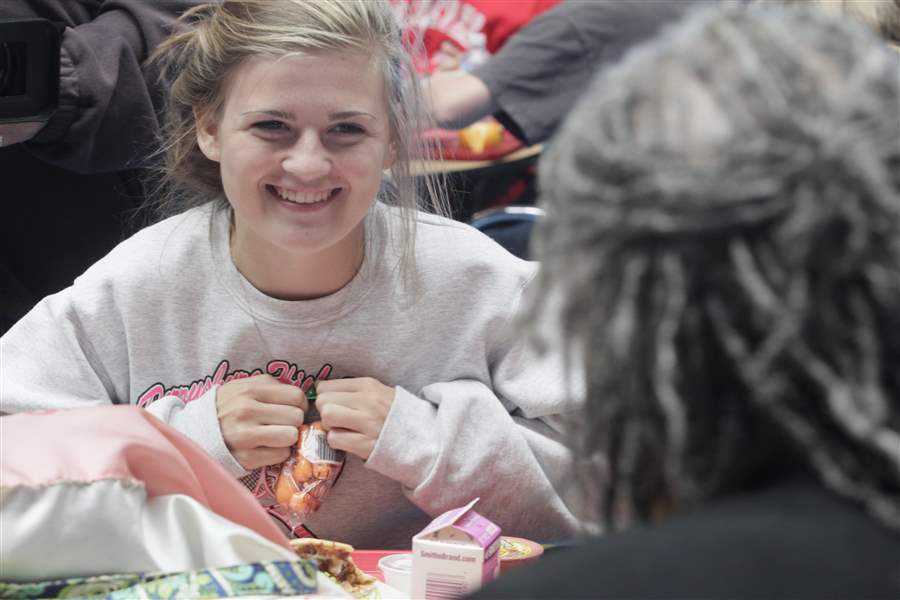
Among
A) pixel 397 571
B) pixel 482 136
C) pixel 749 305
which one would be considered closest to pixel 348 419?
pixel 397 571

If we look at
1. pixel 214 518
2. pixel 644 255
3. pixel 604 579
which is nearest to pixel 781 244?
pixel 644 255

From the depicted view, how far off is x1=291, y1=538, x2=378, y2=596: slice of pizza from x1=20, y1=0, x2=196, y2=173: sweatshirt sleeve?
86 cm

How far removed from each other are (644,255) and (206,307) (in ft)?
3.80

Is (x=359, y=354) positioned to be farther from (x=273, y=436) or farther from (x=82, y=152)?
(x=82, y=152)

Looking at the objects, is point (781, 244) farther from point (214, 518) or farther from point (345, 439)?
point (345, 439)

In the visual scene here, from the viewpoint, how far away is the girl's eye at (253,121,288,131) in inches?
65.9

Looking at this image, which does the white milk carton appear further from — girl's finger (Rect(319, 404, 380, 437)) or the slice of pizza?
girl's finger (Rect(319, 404, 380, 437))

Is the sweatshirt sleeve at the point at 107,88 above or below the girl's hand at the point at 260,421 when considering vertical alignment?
above

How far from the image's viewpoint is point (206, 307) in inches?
68.9

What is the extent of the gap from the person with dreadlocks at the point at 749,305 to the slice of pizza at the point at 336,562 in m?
0.70

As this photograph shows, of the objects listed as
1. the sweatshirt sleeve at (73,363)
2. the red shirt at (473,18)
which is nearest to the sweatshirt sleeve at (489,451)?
the sweatshirt sleeve at (73,363)

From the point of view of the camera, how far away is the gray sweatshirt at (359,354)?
1665 millimetres

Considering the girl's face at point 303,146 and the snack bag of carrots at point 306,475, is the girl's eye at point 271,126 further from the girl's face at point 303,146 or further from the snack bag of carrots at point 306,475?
the snack bag of carrots at point 306,475

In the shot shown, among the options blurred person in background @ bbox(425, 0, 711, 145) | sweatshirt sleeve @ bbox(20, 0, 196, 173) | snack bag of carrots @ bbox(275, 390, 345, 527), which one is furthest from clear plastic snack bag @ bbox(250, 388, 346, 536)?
blurred person in background @ bbox(425, 0, 711, 145)
